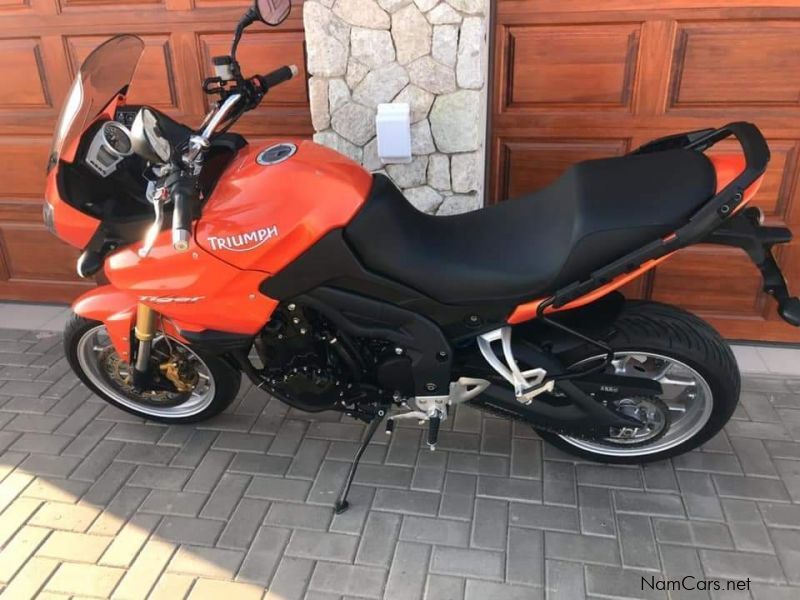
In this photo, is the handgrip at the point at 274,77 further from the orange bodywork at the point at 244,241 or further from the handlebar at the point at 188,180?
the orange bodywork at the point at 244,241

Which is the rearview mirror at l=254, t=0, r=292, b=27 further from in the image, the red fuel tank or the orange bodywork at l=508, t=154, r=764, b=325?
the orange bodywork at l=508, t=154, r=764, b=325

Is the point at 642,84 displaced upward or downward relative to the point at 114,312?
upward

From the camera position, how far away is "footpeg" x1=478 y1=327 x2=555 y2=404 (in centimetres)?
226

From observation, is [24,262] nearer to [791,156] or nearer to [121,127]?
[121,127]

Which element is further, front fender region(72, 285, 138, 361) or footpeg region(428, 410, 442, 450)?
front fender region(72, 285, 138, 361)

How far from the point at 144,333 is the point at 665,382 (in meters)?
2.00

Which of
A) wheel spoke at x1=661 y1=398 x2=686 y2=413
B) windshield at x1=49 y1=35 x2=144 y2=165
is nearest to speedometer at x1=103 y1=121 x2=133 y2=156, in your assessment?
windshield at x1=49 y1=35 x2=144 y2=165

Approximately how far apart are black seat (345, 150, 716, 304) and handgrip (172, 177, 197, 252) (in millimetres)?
509

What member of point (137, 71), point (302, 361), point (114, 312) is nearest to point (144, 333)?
point (114, 312)

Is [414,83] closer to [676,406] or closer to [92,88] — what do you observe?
[92,88]

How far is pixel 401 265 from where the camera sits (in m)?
2.16

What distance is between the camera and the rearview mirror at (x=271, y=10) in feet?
Result: 6.71

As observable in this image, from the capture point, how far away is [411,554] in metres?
2.34

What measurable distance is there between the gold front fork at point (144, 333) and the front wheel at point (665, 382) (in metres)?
1.56
